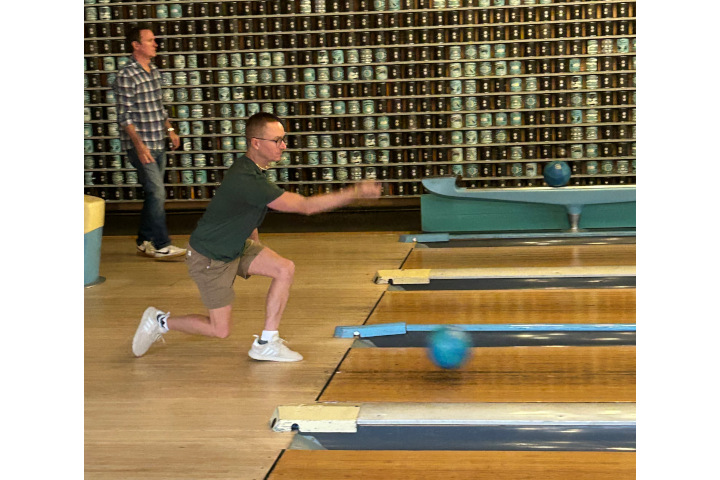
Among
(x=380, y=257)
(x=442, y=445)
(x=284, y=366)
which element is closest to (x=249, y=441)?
(x=442, y=445)

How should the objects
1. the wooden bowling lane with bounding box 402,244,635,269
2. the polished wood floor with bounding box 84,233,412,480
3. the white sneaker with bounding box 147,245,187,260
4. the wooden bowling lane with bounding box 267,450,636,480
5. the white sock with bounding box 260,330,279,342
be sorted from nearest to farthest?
the wooden bowling lane with bounding box 267,450,636,480 < the polished wood floor with bounding box 84,233,412,480 < the white sock with bounding box 260,330,279,342 < the wooden bowling lane with bounding box 402,244,635,269 < the white sneaker with bounding box 147,245,187,260

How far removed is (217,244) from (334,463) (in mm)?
1349

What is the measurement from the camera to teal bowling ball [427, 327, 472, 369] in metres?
3.42

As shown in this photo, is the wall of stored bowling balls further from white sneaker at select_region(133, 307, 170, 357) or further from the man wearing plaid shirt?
white sneaker at select_region(133, 307, 170, 357)

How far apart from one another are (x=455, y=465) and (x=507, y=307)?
2134 millimetres

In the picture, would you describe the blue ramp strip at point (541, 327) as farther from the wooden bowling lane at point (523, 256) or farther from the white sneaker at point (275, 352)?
the wooden bowling lane at point (523, 256)

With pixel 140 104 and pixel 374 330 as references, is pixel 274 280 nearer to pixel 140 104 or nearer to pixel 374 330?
pixel 374 330

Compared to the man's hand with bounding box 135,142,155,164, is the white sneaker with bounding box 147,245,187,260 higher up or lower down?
lower down

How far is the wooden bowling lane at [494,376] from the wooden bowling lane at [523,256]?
7.02ft

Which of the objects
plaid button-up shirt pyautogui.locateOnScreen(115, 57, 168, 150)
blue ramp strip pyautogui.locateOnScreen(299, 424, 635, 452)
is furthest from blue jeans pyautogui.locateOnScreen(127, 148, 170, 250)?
blue ramp strip pyautogui.locateOnScreen(299, 424, 635, 452)

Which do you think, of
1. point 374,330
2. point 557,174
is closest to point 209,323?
point 374,330

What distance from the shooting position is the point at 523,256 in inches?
241

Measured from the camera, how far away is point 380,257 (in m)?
6.45

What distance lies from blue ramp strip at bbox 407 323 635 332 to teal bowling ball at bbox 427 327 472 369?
0.52m
